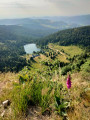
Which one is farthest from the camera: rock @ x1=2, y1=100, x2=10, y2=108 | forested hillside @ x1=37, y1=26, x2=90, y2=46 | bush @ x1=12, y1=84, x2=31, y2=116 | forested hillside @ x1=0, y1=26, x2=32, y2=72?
forested hillside @ x1=37, y1=26, x2=90, y2=46

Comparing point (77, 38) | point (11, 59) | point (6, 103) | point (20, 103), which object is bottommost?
point (11, 59)

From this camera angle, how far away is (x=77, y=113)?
1961 mm

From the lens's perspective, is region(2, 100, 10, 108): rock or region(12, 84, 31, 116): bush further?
region(2, 100, 10, 108): rock

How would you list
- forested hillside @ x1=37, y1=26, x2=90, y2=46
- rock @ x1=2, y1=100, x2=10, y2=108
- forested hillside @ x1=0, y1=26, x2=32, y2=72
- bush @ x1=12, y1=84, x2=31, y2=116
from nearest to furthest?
bush @ x1=12, y1=84, x2=31, y2=116, rock @ x1=2, y1=100, x2=10, y2=108, forested hillside @ x1=0, y1=26, x2=32, y2=72, forested hillside @ x1=37, y1=26, x2=90, y2=46

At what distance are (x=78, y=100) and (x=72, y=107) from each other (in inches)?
13.2

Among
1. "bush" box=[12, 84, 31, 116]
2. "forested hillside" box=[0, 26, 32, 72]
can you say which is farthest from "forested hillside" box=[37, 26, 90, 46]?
"bush" box=[12, 84, 31, 116]

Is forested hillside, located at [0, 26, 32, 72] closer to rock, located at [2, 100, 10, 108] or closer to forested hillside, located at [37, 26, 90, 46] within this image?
rock, located at [2, 100, 10, 108]

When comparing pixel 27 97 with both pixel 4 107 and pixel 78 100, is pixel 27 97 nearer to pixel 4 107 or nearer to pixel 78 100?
pixel 4 107

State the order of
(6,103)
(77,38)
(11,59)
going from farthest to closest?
1. (77,38)
2. (11,59)
3. (6,103)

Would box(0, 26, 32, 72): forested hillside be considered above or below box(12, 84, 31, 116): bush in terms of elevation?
below

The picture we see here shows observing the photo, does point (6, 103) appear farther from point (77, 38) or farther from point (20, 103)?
point (77, 38)

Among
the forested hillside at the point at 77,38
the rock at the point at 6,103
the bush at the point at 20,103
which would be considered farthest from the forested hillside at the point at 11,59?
the forested hillside at the point at 77,38

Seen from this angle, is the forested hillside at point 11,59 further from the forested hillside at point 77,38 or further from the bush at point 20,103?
the forested hillside at point 77,38

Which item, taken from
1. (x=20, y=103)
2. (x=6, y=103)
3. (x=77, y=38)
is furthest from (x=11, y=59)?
(x=77, y=38)
